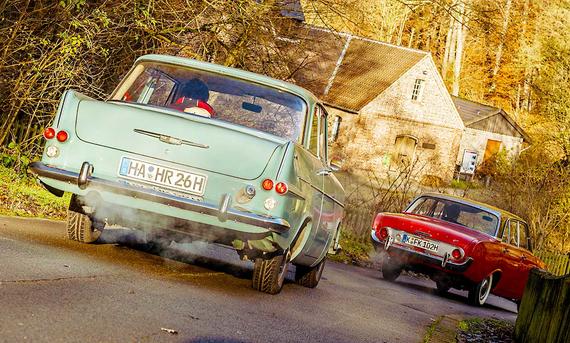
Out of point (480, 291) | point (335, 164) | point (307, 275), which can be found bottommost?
point (480, 291)

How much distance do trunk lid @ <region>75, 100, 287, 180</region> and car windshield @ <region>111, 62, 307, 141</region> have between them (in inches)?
28.1

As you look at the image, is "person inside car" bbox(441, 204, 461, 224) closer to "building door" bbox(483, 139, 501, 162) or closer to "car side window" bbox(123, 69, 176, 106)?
"car side window" bbox(123, 69, 176, 106)

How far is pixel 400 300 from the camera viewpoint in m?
12.5

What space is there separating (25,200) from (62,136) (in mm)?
4312

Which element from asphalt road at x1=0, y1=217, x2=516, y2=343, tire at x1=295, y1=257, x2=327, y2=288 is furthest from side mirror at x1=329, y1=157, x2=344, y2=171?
asphalt road at x1=0, y1=217, x2=516, y2=343

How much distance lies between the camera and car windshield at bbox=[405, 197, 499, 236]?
15.3 meters

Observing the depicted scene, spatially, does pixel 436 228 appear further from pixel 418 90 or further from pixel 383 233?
pixel 418 90

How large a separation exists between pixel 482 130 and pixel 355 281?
5960 cm

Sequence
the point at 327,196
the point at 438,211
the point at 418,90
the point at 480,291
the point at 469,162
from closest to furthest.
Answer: the point at 327,196, the point at 480,291, the point at 438,211, the point at 418,90, the point at 469,162

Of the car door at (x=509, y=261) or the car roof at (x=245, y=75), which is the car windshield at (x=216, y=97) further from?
the car door at (x=509, y=261)

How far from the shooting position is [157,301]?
6.64 m

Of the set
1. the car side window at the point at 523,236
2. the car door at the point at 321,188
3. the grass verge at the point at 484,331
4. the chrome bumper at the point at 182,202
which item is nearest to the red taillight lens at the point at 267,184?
the chrome bumper at the point at 182,202

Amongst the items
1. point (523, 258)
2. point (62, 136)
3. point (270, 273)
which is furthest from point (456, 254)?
point (62, 136)

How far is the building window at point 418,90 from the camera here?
192 ft
